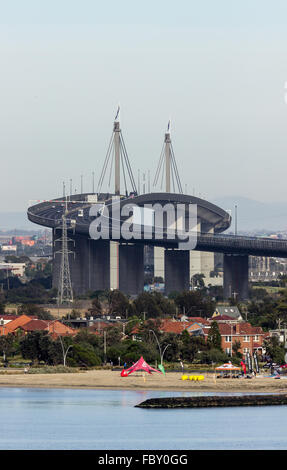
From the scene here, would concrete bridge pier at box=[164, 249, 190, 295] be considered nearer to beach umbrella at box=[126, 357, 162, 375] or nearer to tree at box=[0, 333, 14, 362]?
tree at box=[0, 333, 14, 362]

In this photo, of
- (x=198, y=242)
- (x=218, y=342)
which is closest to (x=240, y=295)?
(x=198, y=242)

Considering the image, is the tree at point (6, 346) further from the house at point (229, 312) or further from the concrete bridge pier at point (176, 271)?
the concrete bridge pier at point (176, 271)

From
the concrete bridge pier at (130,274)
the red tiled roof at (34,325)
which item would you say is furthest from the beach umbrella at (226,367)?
the concrete bridge pier at (130,274)

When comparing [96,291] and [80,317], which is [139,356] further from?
[96,291]

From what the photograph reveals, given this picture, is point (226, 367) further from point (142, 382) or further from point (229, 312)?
point (229, 312)

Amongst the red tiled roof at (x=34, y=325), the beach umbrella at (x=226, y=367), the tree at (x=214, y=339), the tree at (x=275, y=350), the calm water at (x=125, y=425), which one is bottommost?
the calm water at (x=125, y=425)

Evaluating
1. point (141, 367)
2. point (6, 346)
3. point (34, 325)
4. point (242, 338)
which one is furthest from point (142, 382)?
point (34, 325)
